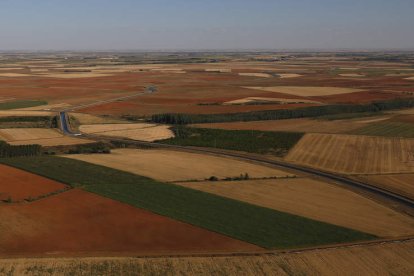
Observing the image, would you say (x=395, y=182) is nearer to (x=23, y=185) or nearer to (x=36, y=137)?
(x=23, y=185)

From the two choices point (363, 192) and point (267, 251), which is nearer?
point (267, 251)

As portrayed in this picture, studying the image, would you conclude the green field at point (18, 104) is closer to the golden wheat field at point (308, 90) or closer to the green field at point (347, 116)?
the golden wheat field at point (308, 90)

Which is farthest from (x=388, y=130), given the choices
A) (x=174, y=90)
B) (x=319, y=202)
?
(x=174, y=90)

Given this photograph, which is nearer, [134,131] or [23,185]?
[23,185]

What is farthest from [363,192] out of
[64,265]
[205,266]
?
[64,265]

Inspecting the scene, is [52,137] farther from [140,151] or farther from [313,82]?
[313,82]
